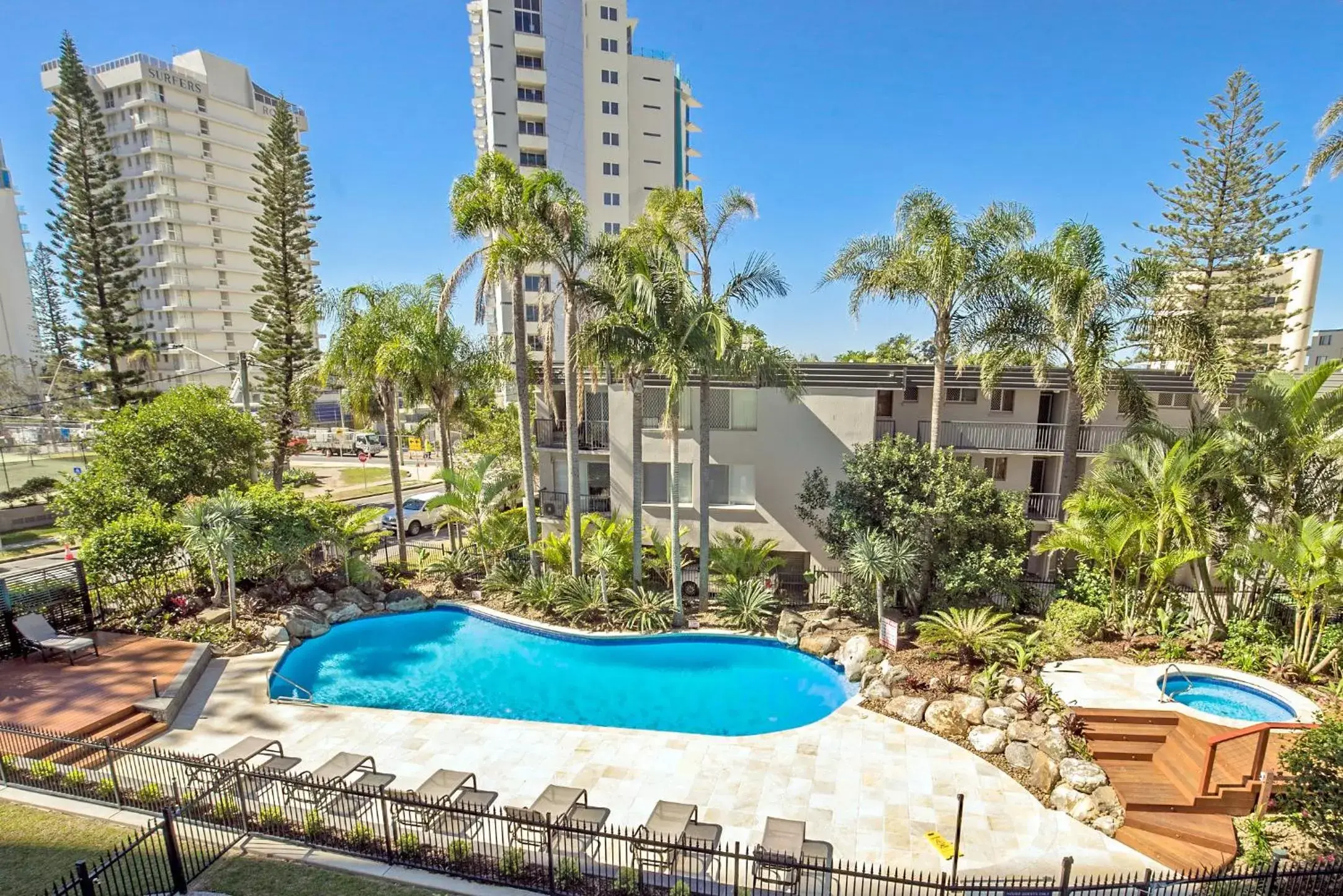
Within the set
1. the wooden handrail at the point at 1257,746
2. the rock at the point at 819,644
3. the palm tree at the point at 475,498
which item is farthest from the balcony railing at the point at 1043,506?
the palm tree at the point at 475,498

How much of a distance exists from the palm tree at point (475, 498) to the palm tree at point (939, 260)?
12.5m

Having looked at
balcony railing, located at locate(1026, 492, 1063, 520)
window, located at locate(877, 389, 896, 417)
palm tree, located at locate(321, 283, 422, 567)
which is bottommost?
balcony railing, located at locate(1026, 492, 1063, 520)

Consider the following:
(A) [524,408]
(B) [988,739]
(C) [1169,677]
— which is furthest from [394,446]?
(C) [1169,677]

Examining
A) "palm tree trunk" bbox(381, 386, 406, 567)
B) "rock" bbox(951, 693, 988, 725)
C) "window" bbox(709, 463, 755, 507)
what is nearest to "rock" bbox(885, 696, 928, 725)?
"rock" bbox(951, 693, 988, 725)

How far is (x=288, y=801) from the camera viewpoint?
27.8 feet

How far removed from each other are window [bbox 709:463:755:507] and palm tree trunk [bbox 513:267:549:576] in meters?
5.63

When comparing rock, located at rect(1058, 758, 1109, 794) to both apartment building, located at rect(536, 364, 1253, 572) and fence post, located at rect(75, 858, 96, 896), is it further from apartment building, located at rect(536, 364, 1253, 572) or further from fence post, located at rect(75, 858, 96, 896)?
fence post, located at rect(75, 858, 96, 896)

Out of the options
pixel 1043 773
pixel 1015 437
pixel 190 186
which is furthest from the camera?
pixel 190 186

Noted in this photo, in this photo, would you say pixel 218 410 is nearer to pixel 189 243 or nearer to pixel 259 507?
pixel 259 507

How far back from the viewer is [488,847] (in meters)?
8.03

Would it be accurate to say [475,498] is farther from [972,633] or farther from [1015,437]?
[1015,437]

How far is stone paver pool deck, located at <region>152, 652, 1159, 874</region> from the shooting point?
8.46 m

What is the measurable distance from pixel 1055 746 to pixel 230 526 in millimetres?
18669

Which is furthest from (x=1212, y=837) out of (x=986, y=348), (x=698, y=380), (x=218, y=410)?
(x=218, y=410)
